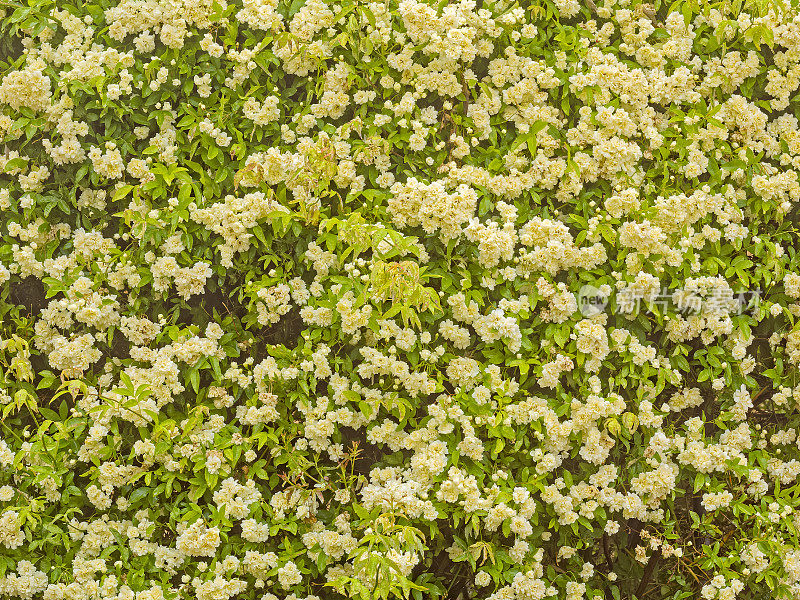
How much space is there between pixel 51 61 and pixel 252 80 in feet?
2.56

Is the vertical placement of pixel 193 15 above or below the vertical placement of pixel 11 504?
above

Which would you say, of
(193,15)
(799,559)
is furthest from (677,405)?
(193,15)

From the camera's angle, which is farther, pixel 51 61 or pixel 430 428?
pixel 51 61

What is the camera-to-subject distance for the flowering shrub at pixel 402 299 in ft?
8.87

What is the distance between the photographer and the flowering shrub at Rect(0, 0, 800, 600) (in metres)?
2.71

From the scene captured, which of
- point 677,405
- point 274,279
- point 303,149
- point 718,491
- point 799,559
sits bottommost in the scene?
point 799,559

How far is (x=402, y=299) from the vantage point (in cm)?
263

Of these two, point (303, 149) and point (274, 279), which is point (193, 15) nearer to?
point (303, 149)

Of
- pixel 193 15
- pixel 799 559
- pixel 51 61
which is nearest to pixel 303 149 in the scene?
pixel 193 15

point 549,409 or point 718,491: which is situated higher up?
point 549,409

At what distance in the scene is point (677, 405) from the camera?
288 centimetres

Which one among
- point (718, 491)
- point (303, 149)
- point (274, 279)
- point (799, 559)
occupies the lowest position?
point (799, 559)

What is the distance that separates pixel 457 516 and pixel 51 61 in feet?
7.40

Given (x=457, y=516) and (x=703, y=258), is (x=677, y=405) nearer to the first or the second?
(x=703, y=258)
